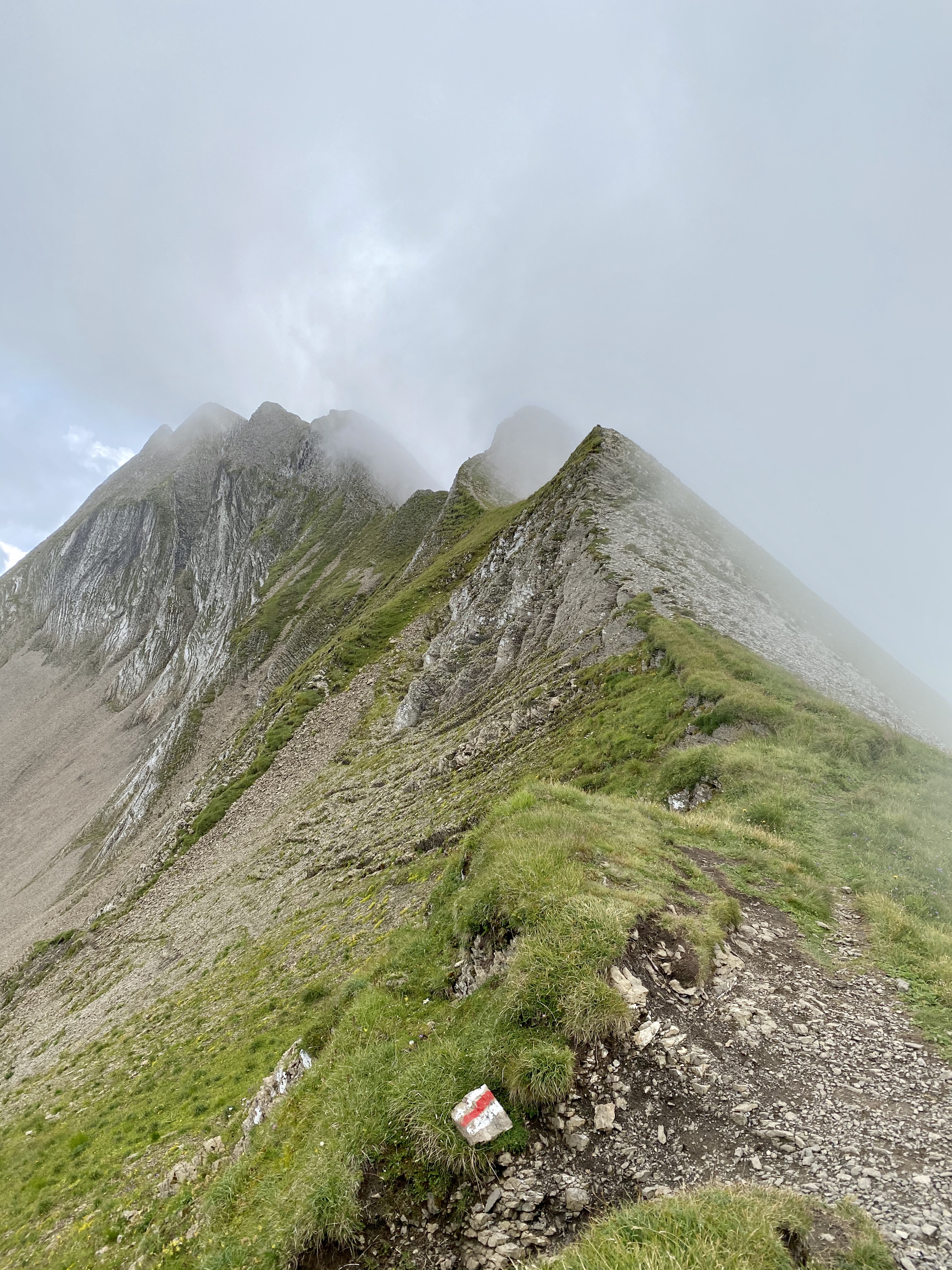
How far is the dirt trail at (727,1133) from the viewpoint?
6.16 m

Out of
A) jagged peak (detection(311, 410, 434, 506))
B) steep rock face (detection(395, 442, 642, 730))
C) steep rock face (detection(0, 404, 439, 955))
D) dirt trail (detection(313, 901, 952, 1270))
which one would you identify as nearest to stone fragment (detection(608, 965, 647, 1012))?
dirt trail (detection(313, 901, 952, 1270))

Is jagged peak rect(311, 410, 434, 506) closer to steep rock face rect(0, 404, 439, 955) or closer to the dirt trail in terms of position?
steep rock face rect(0, 404, 439, 955)

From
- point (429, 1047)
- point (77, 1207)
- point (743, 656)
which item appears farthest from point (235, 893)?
point (743, 656)

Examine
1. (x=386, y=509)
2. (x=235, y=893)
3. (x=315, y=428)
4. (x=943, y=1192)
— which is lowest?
(x=943, y=1192)

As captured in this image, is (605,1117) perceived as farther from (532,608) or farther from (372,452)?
(372,452)

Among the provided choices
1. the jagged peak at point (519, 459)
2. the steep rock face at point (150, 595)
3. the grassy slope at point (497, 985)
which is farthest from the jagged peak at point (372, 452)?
the grassy slope at point (497, 985)

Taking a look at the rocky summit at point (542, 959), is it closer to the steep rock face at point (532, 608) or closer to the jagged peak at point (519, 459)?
the steep rock face at point (532, 608)

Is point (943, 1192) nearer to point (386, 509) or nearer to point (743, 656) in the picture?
point (743, 656)

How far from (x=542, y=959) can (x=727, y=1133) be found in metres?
3.17

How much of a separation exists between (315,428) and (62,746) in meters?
111

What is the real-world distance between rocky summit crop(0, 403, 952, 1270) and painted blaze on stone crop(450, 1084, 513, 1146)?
0.04m

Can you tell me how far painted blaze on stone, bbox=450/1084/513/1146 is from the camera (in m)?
7.54

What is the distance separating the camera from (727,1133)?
23.0 feet

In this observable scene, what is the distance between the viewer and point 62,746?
12475 cm
